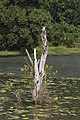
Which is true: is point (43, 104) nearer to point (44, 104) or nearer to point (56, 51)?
point (44, 104)

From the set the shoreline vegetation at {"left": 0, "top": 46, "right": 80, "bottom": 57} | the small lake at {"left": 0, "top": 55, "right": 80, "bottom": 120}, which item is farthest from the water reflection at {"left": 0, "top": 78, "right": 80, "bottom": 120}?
the shoreline vegetation at {"left": 0, "top": 46, "right": 80, "bottom": 57}

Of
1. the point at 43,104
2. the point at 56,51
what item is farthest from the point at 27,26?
the point at 43,104

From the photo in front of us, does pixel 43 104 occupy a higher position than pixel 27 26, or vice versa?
pixel 43 104

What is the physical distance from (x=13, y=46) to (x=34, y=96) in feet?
184

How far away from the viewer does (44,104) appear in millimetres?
23078

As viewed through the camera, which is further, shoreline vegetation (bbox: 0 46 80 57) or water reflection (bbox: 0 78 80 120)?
shoreline vegetation (bbox: 0 46 80 57)

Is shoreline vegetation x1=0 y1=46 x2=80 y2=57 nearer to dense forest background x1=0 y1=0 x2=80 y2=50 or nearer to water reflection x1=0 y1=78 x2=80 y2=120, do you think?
dense forest background x1=0 y1=0 x2=80 y2=50

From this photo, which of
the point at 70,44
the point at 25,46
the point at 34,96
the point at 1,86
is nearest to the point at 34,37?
the point at 25,46

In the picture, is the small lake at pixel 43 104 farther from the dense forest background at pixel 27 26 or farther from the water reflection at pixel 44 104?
the dense forest background at pixel 27 26

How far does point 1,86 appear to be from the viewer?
29.9 metres

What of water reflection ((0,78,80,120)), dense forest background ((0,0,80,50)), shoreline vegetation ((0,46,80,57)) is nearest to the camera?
water reflection ((0,78,80,120))

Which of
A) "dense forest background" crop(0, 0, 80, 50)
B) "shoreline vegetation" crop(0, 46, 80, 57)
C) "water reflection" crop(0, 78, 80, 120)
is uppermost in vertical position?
"water reflection" crop(0, 78, 80, 120)

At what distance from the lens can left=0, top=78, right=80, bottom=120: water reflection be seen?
20.2 m

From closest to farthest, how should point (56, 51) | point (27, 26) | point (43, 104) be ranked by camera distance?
1. point (43, 104)
2. point (27, 26)
3. point (56, 51)
